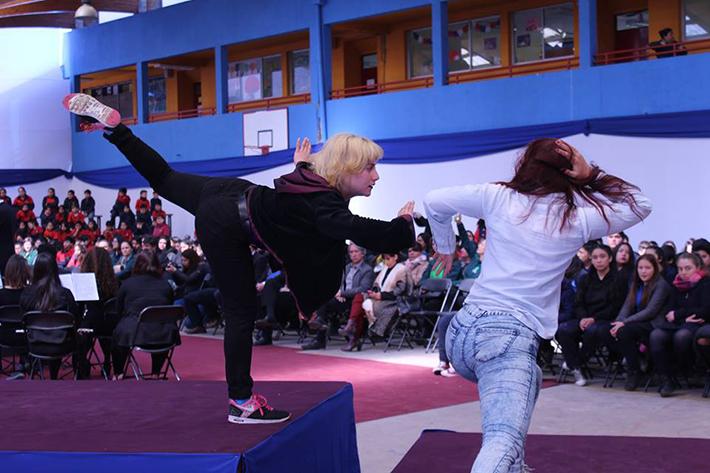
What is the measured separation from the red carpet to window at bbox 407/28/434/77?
35.4 ft

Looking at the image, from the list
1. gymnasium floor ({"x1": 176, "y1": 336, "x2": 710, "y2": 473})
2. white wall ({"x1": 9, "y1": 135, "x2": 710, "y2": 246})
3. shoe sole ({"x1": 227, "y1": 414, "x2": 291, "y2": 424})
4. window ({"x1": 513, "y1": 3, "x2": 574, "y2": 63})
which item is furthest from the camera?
window ({"x1": 513, "y1": 3, "x2": 574, "y2": 63})

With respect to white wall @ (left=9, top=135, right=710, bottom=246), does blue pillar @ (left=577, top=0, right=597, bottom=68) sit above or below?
above

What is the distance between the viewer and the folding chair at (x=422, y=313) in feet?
38.2

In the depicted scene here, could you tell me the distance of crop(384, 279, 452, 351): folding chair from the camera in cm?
1165

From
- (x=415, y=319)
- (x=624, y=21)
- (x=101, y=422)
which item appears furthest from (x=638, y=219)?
(x=624, y=21)

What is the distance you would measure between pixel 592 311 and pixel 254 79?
709 inches

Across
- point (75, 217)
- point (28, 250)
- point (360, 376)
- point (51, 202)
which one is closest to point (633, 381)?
point (360, 376)

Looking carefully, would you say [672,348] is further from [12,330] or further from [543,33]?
[543,33]

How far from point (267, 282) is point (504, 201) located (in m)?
9.48

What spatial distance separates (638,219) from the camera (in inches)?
140

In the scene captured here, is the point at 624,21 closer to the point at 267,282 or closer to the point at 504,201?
the point at 267,282

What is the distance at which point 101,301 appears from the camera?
9.81m

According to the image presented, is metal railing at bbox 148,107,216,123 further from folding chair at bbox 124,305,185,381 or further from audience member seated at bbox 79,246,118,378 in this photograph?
folding chair at bbox 124,305,185,381

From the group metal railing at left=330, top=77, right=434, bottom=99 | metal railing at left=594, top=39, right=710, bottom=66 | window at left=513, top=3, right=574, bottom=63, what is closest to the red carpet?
metal railing at left=594, top=39, right=710, bottom=66
